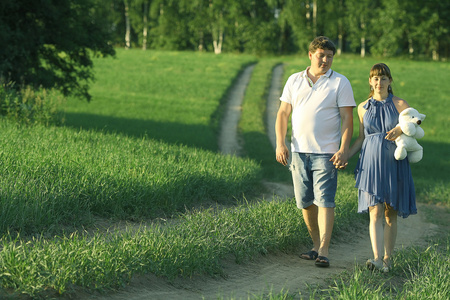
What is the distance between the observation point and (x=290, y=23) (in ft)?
216

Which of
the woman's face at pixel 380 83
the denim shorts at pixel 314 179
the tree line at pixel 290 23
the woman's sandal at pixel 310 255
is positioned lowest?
the woman's sandal at pixel 310 255

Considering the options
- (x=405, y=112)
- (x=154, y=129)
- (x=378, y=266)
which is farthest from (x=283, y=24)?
(x=378, y=266)

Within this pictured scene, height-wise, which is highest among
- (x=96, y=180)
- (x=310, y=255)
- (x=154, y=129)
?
(x=96, y=180)

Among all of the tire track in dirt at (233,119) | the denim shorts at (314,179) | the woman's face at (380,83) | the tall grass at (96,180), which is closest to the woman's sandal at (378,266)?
the denim shorts at (314,179)

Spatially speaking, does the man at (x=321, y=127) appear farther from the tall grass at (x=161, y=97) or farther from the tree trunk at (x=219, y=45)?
the tree trunk at (x=219, y=45)

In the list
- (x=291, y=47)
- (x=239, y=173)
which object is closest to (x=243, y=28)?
(x=291, y=47)

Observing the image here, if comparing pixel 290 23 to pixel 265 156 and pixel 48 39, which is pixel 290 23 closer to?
pixel 48 39

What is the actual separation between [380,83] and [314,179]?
3.94 feet

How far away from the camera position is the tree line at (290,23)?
2569 inches

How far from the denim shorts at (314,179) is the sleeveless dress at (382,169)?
305 mm

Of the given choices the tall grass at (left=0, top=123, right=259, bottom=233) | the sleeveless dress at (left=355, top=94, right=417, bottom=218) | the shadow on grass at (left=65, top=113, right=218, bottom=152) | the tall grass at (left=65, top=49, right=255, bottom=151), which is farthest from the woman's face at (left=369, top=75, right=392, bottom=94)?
the shadow on grass at (left=65, top=113, right=218, bottom=152)

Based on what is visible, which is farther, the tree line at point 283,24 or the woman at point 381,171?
the tree line at point 283,24

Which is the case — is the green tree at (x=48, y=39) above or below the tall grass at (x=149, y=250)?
above

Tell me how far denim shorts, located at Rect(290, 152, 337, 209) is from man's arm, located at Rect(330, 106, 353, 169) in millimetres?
121
